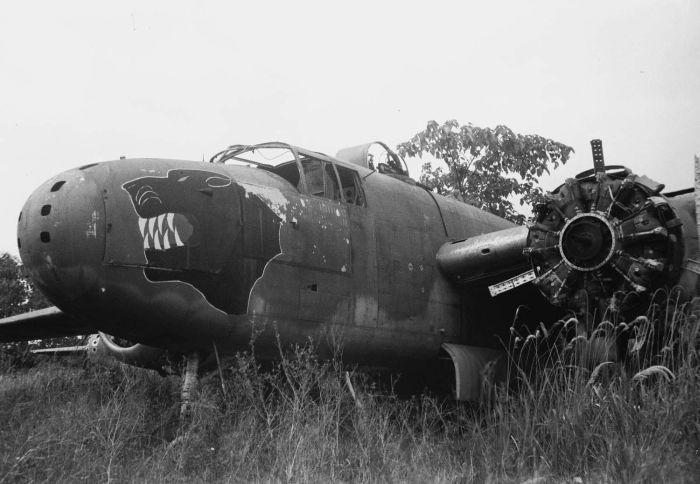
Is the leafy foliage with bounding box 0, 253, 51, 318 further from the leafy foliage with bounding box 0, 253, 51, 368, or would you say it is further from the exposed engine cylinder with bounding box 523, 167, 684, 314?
the exposed engine cylinder with bounding box 523, 167, 684, 314

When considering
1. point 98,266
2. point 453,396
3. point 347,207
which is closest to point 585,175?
point 347,207

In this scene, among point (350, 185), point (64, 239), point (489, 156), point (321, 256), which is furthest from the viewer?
point (489, 156)

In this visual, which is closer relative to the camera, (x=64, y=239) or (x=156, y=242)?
(x=64, y=239)

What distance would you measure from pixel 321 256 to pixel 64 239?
2.49 metres

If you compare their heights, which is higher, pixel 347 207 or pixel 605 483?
pixel 347 207

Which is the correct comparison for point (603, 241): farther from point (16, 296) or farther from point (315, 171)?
point (16, 296)

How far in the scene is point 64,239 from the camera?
518cm

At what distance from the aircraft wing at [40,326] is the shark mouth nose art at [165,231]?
394 centimetres

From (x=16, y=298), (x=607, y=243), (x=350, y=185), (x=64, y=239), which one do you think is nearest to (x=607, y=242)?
(x=607, y=243)

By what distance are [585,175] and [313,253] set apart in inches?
127

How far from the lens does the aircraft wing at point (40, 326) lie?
9133 millimetres

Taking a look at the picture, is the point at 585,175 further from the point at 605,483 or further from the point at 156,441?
the point at 156,441

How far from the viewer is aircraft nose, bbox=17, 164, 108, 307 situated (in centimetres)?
519

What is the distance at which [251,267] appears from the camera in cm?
609
